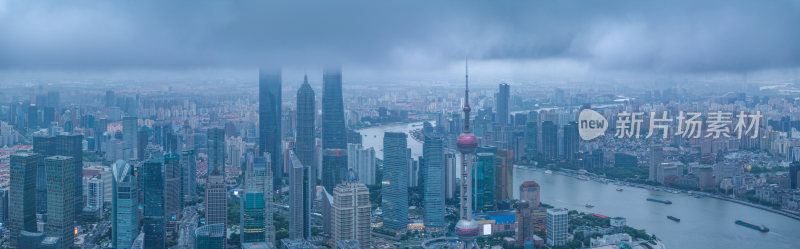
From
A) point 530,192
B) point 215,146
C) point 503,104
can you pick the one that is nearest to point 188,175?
point 215,146

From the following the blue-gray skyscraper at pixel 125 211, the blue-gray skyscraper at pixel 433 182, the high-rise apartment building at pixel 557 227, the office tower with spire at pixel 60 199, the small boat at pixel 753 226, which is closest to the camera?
the blue-gray skyscraper at pixel 125 211

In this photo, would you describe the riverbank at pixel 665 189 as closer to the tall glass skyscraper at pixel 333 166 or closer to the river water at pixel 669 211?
the river water at pixel 669 211

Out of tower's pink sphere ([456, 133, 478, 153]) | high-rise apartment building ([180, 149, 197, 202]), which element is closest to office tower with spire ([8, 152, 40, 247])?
high-rise apartment building ([180, 149, 197, 202])

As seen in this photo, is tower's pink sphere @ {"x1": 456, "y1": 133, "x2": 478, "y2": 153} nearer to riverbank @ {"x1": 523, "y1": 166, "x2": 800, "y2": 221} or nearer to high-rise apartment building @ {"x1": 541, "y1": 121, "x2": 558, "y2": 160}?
riverbank @ {"x1": 523, "y1": 166, "x2": 800, "y2": 221}

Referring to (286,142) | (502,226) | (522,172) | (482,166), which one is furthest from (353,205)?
(522,172)

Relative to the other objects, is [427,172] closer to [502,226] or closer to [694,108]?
[502,226]

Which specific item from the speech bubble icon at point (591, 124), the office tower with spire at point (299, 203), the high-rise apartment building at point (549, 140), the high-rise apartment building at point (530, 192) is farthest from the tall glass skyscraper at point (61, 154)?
the high-rise apartment building at point (549, 140)
